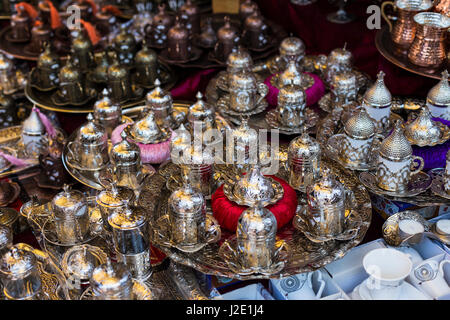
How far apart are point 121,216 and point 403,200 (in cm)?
68

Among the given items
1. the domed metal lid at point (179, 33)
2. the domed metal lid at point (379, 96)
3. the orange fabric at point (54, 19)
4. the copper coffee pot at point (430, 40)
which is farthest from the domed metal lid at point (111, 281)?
the orange fabric at point (54, 19)

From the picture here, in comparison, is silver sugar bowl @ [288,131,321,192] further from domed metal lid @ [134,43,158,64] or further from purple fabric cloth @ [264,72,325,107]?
domed metal lid @ [134,43,158,64]

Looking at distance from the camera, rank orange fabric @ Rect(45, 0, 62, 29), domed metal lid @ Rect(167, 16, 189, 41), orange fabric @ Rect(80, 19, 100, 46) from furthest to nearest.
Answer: orange fabric @ Rect(45, 0, 62, 29), orange fabric @ Rect(80, 19, 100, 46), domed metal lid @ Rect(167, 16, 189, 41)

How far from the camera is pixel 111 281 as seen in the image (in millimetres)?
1082

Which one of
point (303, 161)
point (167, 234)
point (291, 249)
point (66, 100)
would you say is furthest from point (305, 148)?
point (66, 100)

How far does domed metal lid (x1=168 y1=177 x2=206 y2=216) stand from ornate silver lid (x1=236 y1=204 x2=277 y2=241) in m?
0.11

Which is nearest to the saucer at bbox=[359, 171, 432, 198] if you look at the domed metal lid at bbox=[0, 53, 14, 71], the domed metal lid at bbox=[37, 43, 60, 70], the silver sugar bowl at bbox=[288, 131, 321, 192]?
the silver sugar bowl at bbox=[288, 131, 321, 192]

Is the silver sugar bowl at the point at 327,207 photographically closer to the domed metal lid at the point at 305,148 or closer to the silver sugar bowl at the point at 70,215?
the domed metal lid at the point at 305,148

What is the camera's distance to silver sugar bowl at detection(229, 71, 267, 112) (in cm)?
179

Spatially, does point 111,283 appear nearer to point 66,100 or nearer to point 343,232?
point 343,232

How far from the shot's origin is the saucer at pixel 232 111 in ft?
5.98

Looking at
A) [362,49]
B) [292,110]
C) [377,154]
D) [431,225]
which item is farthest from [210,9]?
[431,225]

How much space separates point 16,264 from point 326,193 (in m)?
0.66

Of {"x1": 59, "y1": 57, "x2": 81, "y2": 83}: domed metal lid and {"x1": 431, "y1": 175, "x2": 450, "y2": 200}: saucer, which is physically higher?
{"x1": 59, "y1": 57, "x2": 81, "y2": 83}: domed metal lid
